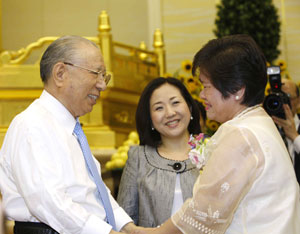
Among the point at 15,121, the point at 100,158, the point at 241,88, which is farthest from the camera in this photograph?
the point at 100,158

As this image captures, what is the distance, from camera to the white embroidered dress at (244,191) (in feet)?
6.89

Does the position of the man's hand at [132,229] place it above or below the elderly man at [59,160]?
below

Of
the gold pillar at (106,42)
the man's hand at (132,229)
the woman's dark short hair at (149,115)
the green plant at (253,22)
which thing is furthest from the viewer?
the green plant at (253,22)

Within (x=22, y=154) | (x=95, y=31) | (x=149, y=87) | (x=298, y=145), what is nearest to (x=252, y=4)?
(x=95, y=31)

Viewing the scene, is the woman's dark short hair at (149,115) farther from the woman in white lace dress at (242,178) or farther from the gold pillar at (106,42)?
the gold pillar at (106,42)

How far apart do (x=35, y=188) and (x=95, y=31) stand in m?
6.01

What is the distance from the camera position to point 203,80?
7.74 ft

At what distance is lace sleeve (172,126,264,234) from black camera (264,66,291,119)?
1973 millimetres

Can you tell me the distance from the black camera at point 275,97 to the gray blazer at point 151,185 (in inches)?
40.9

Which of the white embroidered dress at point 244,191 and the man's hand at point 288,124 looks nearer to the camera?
the white embroidered dress at point 244,191

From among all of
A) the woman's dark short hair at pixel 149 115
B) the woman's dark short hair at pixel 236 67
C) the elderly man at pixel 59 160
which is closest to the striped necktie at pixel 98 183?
the elderly man at pixel 59 160

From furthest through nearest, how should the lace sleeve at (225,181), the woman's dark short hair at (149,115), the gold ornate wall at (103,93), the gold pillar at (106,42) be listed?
the gold pillar at (106,42), the gold ornate wall at (103,93), the woman's dark short hair at (149,115), the lace sleeve at (225,181)

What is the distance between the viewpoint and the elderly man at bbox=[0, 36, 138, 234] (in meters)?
2.30

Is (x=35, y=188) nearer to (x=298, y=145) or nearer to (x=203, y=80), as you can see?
(x=203, y=80)
